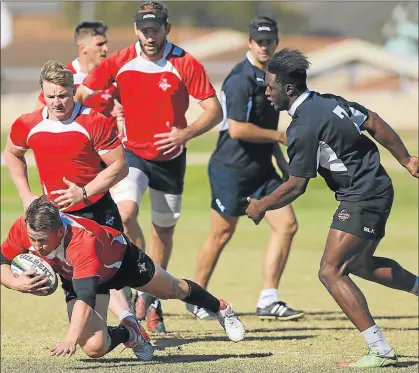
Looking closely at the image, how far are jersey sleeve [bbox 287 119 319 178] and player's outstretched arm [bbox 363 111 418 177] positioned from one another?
0.49 metres

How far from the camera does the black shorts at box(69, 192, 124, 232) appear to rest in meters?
9.52

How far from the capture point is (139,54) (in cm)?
1075

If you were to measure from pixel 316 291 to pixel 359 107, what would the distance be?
20.2 feet

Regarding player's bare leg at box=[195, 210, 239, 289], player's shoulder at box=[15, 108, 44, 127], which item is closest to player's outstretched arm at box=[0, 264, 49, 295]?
player's shoulder at box=[15, 108, 44, 127]

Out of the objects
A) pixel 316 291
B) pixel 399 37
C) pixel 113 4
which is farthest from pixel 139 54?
pixel 113 4

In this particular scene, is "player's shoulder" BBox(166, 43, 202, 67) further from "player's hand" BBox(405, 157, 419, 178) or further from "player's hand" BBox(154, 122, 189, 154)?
"player's hand" BBox(405, 157, 419, 178)

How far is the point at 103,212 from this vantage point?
9.59 m

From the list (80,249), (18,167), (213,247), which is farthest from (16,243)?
(213,247)

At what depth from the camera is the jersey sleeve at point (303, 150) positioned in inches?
330

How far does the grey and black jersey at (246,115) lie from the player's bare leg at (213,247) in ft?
1.71

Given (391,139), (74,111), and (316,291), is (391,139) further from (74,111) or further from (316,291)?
(316,291)

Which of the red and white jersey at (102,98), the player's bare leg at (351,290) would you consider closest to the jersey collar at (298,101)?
the player's bare leg at (351,290)

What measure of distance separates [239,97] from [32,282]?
3.77 metres

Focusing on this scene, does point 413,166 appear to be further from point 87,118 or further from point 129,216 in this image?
point 129,216
